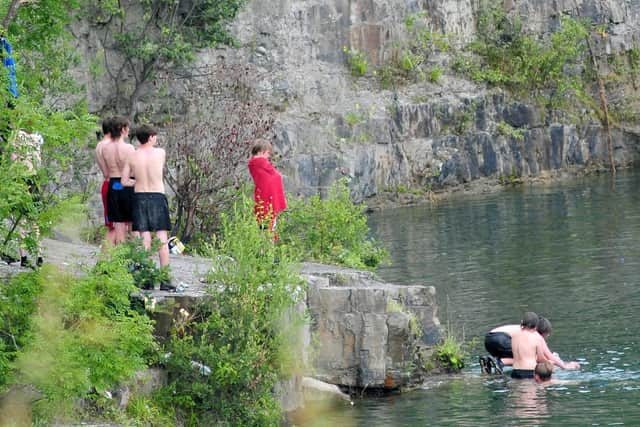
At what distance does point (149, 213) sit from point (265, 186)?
8.93 ft

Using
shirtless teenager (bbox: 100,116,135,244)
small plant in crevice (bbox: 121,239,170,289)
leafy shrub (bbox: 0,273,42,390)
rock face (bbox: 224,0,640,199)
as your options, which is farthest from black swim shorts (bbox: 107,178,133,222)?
rock face (bbox: 224,0,640,199)

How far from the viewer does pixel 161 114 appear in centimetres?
3934

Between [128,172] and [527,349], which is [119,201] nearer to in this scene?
[128,172]

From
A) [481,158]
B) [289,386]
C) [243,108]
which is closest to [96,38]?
[481,158]

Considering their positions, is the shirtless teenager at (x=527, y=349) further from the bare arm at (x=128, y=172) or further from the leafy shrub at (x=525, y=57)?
the leafy shrub at (x=525, y=57)

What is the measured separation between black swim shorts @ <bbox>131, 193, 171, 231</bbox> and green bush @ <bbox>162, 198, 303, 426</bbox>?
98 cm

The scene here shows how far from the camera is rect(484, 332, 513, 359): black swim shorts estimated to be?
17.6m

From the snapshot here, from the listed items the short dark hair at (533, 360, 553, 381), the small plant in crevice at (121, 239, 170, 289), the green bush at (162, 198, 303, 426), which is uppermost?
the small plant in crevice at (121, 239, 170, 289)

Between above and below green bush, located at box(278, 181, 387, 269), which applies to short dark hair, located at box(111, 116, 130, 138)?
above

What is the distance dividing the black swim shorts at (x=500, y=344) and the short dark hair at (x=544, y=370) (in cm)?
88

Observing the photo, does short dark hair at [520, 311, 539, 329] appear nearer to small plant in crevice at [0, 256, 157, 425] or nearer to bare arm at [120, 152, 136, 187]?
bare arm at [120, 152, 136, 187]

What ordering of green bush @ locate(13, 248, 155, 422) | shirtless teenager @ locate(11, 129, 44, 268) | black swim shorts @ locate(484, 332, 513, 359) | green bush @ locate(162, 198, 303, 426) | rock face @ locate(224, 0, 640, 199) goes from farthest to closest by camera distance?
rock face @ locate(224, 0, 640, 199)
black swim shorts @ locate(484, 332, 513, 359)
green bush @ locate(162, 198, 303, 426)
shirtless teenager @ locate(11, 129, 44, 268)
green bush @ locate(13, 248, 155, 422)

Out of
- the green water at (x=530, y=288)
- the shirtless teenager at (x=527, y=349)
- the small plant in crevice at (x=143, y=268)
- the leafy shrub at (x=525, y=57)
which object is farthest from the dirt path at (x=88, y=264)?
the leafy shrub at (x=525, y=57)

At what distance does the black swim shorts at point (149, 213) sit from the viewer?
578 inches
